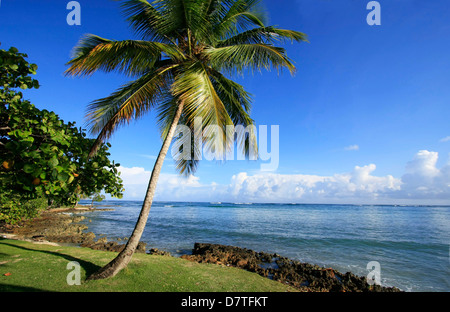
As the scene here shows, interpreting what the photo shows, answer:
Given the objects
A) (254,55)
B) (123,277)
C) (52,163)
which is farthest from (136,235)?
(254,55)

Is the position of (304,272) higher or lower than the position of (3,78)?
lower

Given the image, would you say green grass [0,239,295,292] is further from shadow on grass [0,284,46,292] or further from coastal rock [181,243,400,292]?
coastal rock [181,243,400,292]

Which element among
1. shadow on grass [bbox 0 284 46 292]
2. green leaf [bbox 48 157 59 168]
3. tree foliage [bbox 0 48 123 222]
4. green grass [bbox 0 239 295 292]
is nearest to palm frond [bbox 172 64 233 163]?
tree foliage [bbox 0 48 123 222]

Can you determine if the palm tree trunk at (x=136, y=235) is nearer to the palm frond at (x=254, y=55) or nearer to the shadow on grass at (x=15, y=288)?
the shadow on grass at (x=15, y=288)

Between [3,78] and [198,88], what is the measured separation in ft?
11.6

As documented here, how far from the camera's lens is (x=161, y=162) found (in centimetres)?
581

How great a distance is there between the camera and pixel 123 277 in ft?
18.5

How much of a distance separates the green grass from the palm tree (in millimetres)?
566

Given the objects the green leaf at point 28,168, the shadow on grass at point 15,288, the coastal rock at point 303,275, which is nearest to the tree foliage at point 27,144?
the green leaf at point 28,168

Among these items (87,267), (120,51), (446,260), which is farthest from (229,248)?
(446,260)

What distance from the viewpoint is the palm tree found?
5.41 m

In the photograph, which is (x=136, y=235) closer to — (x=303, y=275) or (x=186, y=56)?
(x=186, y=56)

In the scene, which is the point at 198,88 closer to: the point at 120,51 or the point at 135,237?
the point at 120,51
